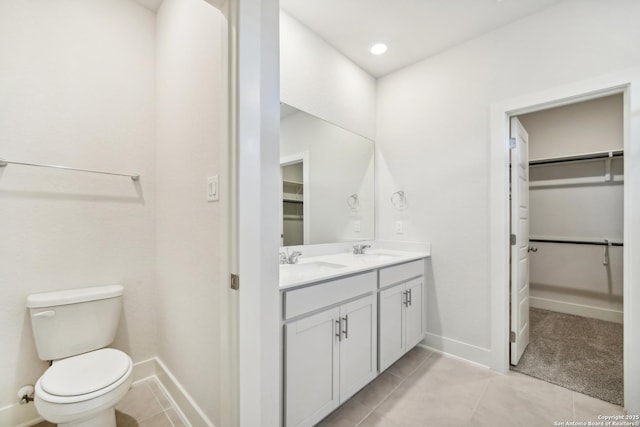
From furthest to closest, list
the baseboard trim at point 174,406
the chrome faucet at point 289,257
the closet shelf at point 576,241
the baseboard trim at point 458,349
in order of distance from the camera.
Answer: the closet shelf at point 576,241 < the baseboard trim at point 458,349 < the chrome faucet at point 289,257 < the baseboard trim at point 174,406

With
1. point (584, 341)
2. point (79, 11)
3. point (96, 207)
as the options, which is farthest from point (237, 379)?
point (584, 341)

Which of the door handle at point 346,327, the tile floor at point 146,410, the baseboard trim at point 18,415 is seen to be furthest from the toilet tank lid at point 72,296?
the door handle at point 346,327

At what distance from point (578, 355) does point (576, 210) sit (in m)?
1.85

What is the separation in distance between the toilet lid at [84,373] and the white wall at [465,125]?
2298mm

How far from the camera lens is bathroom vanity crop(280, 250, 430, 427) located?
4.24ft

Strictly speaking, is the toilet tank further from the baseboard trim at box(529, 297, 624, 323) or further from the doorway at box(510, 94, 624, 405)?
the baseboard trim at box(529, 297, 624, 323)

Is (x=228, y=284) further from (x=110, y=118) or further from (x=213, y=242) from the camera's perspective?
(x=110, y=118)

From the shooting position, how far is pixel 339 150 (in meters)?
2.49

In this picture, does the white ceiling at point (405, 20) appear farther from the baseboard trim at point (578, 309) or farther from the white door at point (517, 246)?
the baseboard trim at point (578, 309)

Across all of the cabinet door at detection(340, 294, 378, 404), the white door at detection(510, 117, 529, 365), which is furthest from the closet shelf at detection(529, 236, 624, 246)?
the cabinet door at detection(340, 294, 378, 404)

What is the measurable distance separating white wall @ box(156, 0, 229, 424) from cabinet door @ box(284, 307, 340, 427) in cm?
32

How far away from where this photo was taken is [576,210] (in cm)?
330

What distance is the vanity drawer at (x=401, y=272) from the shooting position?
73.1 inches

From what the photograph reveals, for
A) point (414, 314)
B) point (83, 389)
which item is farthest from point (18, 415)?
point (414, 314)
